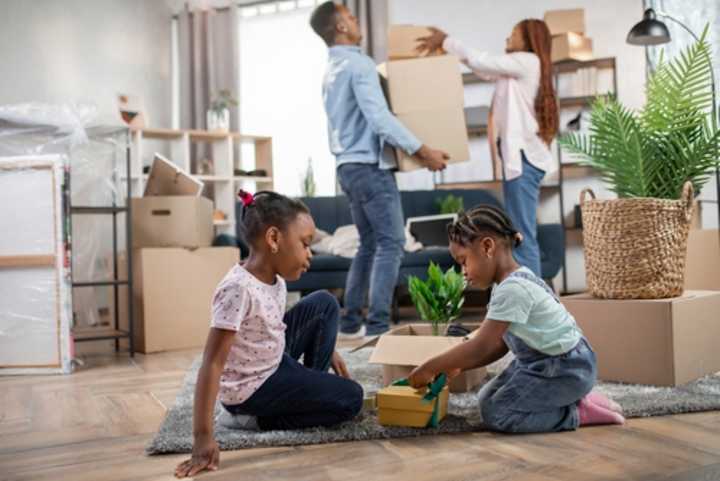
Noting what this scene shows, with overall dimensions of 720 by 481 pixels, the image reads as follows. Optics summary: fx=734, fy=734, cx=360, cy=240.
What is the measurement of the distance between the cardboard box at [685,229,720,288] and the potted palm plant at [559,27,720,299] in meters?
1.09

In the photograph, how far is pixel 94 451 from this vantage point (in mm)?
1462

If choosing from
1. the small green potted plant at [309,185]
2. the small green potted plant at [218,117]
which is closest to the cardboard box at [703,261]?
the small green potted plant at [309,185]

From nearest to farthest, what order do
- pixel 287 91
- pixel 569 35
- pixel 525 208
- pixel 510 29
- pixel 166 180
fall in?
pixel 525 208 → pixel 166 180 → pixel 569 35 → pixel 510 29 → pixel 287 91

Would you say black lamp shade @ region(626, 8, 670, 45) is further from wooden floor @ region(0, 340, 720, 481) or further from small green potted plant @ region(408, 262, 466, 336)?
wooden floor @ region(0, 340, 720, 481)

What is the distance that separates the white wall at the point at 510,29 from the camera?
5.16 meters

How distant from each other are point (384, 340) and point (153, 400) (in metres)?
Result: 0.65

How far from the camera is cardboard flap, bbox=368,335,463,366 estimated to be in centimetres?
176

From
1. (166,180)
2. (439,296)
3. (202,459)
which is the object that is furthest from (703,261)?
(202,459)

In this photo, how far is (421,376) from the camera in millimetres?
1468

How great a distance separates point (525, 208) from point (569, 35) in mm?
2398

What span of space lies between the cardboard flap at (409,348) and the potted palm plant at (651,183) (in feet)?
1.77

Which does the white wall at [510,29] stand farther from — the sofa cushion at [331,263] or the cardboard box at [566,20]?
the sofa cushion at [331,263]

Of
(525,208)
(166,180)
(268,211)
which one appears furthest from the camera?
(166,180)

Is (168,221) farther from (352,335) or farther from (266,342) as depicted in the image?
(266,342)
